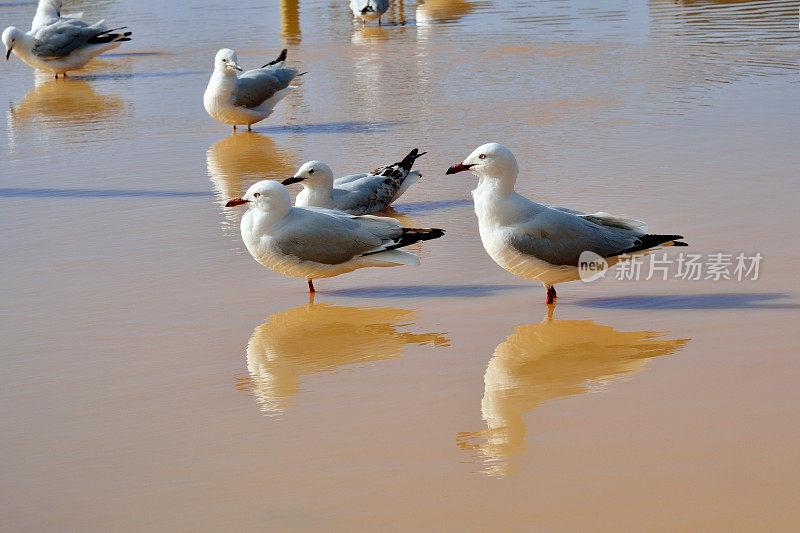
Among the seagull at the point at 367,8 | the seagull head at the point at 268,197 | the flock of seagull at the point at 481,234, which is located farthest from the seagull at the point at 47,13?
the seagull head at the point at 268,197

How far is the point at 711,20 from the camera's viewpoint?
56.5ft

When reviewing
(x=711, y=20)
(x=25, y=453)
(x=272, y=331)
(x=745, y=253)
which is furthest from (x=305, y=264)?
(x=711, y=20)

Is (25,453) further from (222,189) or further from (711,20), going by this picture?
(711,20)

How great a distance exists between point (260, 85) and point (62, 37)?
17.7 ft

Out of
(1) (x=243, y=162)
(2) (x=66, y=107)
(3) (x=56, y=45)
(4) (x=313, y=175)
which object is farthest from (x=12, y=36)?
(4) (x=313, y=175)

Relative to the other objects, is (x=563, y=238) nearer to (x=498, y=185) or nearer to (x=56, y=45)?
(x=498, y=185)

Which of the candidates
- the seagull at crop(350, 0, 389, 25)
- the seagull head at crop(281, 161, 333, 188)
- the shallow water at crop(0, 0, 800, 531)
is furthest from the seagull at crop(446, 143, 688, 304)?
the seagull at crop(350, 0, 389, 25)

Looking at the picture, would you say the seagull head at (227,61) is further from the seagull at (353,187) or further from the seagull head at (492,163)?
the seagull head at (492,163)

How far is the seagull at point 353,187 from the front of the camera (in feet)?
24.5

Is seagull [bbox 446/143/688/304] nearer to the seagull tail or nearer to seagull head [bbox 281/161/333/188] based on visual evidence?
the seagull tail

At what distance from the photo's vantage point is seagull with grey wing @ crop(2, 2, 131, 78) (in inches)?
611

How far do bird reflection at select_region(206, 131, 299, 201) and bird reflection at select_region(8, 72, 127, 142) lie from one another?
1.69 metres

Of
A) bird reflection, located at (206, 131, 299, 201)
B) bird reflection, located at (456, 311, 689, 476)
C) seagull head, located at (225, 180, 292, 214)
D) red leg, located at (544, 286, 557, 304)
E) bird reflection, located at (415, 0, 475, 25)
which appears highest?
bird reflection, located at (415, 0, 475, 25)

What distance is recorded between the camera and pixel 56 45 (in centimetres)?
1546
